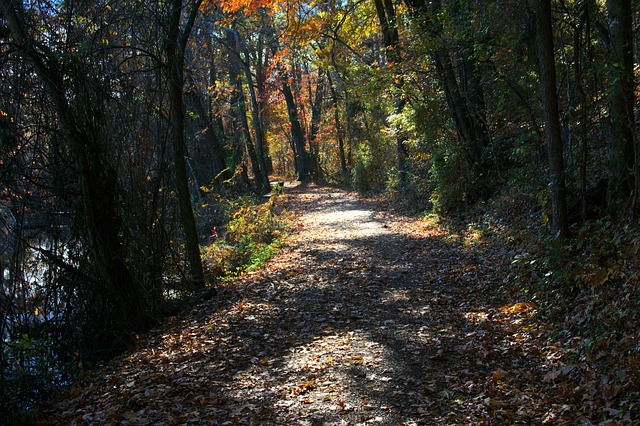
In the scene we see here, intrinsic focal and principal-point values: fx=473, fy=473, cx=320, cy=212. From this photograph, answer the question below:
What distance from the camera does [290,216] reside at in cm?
1941

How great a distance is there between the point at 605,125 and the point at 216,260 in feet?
28.8

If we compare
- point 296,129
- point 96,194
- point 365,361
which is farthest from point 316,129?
point 365,361

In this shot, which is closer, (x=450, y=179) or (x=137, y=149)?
(x=137, y=149)

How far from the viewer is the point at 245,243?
13.4 m

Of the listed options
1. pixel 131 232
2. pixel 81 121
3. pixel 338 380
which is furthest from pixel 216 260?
pixel 338 380

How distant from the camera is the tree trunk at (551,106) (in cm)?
638

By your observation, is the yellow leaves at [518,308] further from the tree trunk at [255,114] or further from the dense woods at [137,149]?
the tree trunk at [255,114]

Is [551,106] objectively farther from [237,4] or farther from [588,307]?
[237,4]

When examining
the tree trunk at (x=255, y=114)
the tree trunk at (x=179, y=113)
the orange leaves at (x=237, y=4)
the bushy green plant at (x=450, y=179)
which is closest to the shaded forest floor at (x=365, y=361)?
the tree trunk at (x=179, y=113)

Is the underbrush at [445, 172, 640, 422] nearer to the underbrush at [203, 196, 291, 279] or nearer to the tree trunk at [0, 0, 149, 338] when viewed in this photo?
the tree trunk at [0, 0, 149, 338]

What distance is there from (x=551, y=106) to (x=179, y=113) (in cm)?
632

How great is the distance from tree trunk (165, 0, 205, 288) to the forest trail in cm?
98

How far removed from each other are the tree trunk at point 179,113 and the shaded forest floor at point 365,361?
0.97 m

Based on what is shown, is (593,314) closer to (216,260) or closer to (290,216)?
(216,260)
